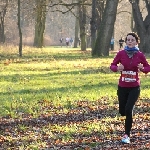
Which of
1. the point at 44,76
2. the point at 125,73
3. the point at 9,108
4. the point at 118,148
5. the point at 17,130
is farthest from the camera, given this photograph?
the point at 44,76

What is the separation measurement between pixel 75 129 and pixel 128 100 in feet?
5.55

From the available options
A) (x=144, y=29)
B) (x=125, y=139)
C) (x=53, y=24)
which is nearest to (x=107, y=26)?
(x=144, y=29)

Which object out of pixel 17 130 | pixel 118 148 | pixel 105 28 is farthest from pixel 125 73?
pixel 105 28

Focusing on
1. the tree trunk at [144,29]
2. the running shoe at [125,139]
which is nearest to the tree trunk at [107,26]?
the tree trunk at [144,29]

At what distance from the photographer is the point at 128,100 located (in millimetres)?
8367

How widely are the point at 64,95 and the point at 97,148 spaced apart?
6378 mm

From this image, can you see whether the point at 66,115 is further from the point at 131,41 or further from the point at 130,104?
the point at 131,41

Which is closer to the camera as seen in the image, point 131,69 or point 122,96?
point 131,69

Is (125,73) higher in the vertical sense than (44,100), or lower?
higher

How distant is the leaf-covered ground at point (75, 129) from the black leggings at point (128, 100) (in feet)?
1.13

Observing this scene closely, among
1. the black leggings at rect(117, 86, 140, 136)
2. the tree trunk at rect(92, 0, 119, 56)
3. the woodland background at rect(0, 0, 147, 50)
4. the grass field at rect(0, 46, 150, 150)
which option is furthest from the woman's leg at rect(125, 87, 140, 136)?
the woodland background at rect(0, 0, 147, 50)

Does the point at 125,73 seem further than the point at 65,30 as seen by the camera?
No

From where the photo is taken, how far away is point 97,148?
8031 mm

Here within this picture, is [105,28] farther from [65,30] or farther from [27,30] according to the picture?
[65,30]
